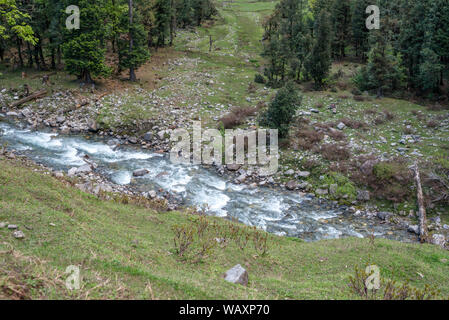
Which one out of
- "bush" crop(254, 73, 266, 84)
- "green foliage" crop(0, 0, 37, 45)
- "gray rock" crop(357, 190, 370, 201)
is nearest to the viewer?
"green foliage" crop(0, 0, 37, 45)

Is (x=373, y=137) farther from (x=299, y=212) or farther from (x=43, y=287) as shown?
(x=43, y=287)

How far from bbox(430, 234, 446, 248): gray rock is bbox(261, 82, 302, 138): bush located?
40.3 feet

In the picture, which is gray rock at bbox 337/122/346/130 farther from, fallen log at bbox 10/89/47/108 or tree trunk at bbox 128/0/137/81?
fallen log at bbox 10/89/47/108

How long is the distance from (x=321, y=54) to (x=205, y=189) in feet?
75.8

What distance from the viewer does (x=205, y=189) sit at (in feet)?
63.9

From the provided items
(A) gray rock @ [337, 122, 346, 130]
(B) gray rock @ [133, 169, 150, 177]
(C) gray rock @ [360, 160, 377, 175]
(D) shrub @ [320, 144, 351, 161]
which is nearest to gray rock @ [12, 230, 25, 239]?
(B) gray rock @ [133, 169, 150, 177]

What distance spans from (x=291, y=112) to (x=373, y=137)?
22.7 ft

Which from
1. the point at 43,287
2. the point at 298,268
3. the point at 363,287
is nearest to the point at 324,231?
the point at 298,268

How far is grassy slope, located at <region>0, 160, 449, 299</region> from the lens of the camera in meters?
7.29

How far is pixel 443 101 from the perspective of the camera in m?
29.4

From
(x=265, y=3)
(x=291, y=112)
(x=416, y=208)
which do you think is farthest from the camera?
(x=265, y=3)

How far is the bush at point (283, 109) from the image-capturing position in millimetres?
23359

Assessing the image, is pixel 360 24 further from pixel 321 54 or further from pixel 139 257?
pixel 139 257

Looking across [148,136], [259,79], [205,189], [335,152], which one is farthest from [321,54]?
[205,189]
